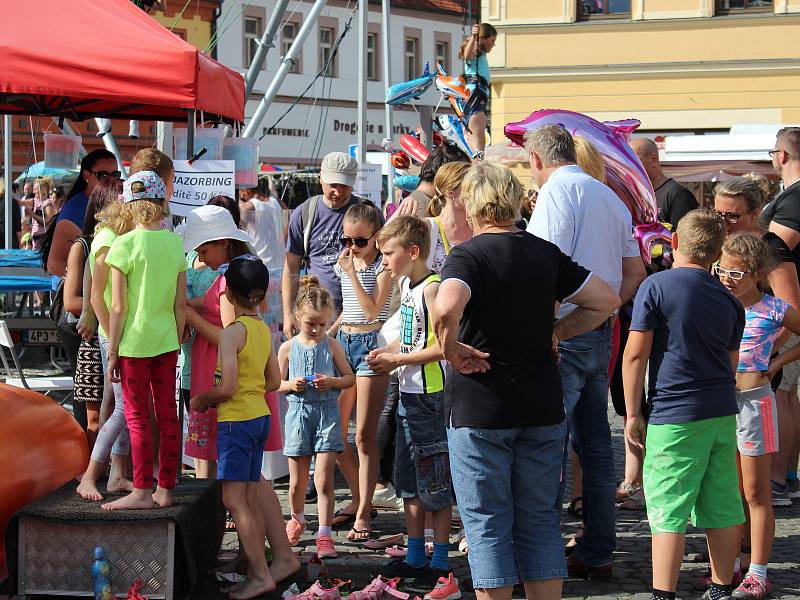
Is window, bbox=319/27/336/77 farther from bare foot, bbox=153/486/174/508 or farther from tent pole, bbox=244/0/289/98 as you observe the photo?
bare foot, bbox=153/486/174/508

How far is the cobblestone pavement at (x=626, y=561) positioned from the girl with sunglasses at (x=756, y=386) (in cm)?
22

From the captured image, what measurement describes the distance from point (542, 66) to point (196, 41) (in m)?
19.9

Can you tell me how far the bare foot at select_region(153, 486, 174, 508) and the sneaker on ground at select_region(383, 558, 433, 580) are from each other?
3.33ft

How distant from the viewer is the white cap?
579 cm

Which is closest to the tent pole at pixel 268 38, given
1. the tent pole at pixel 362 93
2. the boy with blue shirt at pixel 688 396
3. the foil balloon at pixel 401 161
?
the foil balloon at pixel 401 161

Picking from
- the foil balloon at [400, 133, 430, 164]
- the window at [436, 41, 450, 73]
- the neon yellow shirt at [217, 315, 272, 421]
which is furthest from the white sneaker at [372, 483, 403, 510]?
the window at [436, 41, 450, 73]

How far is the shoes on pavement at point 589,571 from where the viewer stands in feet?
17.6

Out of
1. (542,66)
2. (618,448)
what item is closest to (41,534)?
(618,448)

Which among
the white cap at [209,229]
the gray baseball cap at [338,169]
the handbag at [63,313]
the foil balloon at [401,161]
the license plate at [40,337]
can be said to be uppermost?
the foil balloon at [401,161]

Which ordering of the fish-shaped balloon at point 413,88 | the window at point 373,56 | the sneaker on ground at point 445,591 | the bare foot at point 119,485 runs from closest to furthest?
the sneaker on ground at point 445,591 < the bare foot at point 119,485 < the fish-shaped balloon at point 413,88 < the window at point 373,56

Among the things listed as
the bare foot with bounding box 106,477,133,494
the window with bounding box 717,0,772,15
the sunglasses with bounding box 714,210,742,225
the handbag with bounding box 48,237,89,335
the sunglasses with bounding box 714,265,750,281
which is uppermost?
the window with bounding box 717,0,772,15

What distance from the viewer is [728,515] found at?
4.73 m

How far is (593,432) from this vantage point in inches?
212

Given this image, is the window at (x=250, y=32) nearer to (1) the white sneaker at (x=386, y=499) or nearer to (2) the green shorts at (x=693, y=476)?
(1) the white sneaker at (x=386, y=499)
